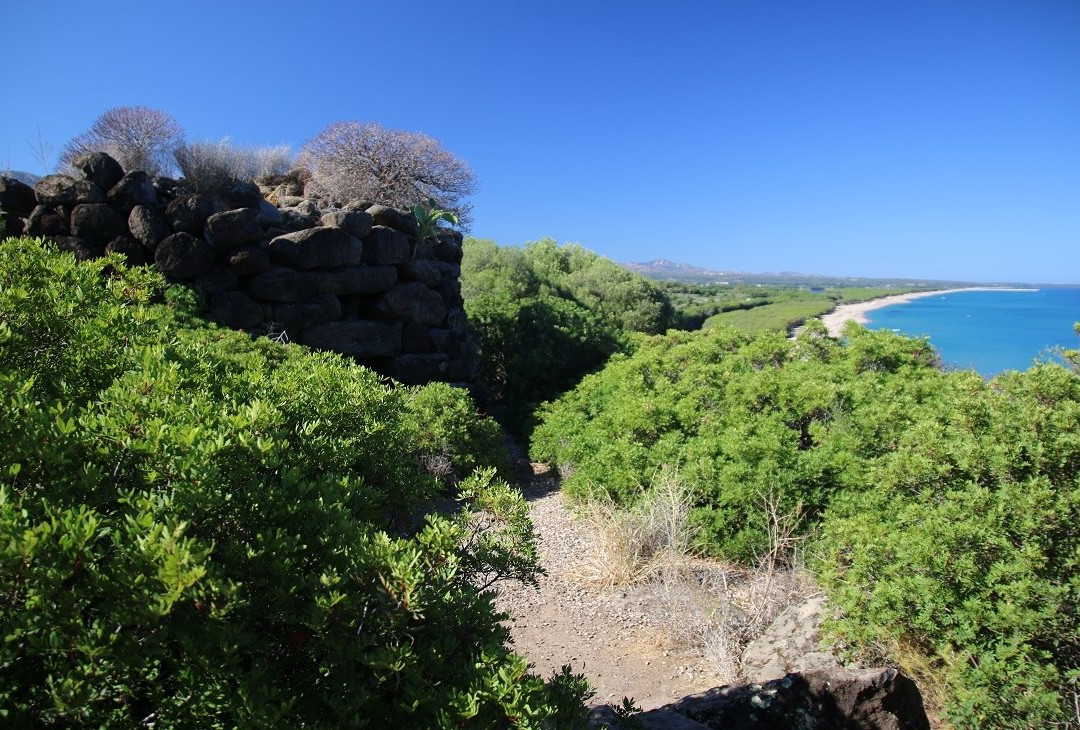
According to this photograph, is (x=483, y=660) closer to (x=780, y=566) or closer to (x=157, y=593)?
(x=157, y=593)

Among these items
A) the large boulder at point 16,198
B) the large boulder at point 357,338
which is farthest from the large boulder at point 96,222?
the large boulder at point 357,338

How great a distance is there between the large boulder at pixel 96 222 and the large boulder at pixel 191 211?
0.77 meters

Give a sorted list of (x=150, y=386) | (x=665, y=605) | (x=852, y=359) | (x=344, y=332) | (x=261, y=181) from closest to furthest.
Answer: (x=150, y=386) → (x=665, y=605) → (x=852, y=359) → (x=344, y=332) → (x=261, y=181)

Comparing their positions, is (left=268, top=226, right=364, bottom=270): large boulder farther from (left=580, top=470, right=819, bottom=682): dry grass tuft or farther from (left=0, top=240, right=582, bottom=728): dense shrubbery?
(left=0, top=240, right=582, bottom=728): dense shrubbery

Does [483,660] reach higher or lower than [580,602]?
higher

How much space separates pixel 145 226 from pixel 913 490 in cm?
1118

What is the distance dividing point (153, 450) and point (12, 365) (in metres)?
1.02

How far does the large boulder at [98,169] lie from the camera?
9.75m

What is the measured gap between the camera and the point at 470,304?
16.0m

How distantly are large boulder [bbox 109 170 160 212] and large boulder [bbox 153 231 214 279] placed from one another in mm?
788

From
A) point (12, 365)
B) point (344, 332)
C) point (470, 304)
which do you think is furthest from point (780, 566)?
point (470, 304)

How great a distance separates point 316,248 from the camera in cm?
1138

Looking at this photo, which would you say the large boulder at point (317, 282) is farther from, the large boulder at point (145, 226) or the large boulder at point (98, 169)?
the large boulder at point (98, 169)

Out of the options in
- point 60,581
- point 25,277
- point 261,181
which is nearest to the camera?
point 60,581
